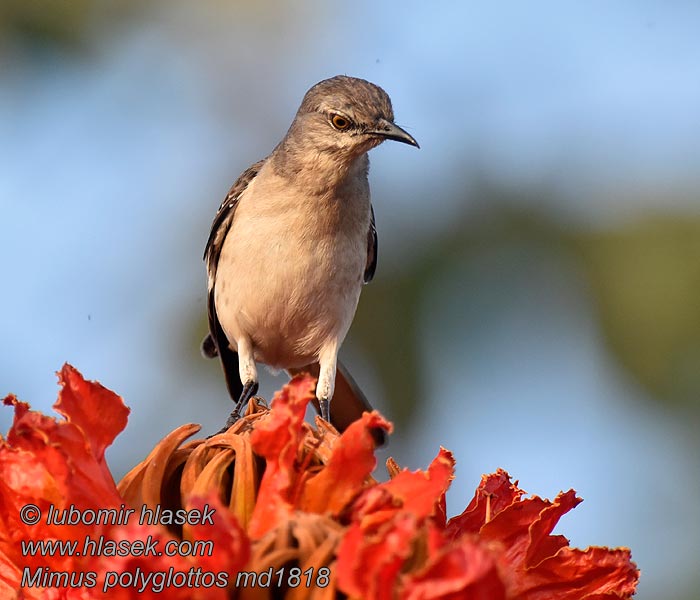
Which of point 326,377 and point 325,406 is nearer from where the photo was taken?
point 325,406

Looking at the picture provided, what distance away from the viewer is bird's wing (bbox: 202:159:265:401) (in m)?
8.09

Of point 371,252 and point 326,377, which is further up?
point 371,252

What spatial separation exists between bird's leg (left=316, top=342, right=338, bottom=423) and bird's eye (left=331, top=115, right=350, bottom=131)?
168 cm

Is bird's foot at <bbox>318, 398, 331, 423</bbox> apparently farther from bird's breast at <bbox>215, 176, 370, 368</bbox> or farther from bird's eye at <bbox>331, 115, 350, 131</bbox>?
bird's eye at <bbox>331, 115, 350, 131</bbox>

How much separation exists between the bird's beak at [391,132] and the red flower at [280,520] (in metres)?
3.60

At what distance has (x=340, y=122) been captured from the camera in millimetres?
7141

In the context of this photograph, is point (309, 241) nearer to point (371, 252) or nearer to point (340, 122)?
point (340, 122)

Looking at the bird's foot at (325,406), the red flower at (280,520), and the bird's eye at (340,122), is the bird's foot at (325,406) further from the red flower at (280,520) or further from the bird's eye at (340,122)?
the red flower at (280,520)

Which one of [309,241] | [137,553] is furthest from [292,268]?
[137,553]

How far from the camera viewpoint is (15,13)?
10.2m

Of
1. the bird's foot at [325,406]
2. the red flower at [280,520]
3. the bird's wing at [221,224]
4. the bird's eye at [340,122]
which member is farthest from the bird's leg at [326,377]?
the red flower at [280,520]

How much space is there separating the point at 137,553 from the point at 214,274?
19.3 feet

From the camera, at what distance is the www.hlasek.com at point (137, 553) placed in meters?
2.43

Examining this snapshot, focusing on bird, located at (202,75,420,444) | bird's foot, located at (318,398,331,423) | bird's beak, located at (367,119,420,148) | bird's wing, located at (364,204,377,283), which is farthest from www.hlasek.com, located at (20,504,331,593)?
bird's wing, located at (364,204,377,283)
